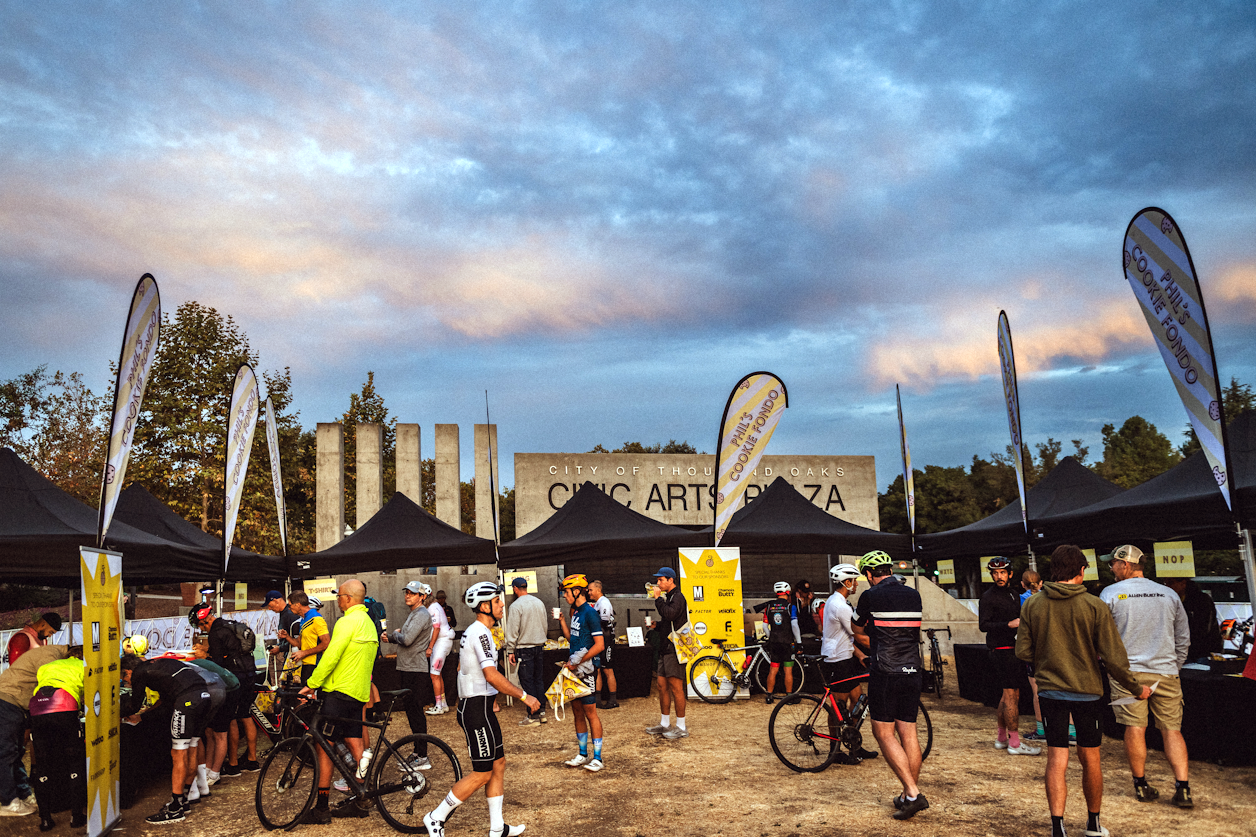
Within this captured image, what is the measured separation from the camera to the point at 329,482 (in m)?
19.7

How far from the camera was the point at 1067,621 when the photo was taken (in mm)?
4707

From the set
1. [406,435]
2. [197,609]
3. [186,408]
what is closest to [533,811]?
[197,609]

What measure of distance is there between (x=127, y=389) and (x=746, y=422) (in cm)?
749

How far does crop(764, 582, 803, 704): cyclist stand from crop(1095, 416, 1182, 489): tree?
28049mm

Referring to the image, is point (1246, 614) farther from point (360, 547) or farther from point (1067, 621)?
point (360, 547)

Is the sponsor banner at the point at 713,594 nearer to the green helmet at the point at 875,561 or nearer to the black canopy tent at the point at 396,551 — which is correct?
the black canopy tent at the point at 396,551

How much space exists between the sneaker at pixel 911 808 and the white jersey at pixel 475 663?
2816 mm

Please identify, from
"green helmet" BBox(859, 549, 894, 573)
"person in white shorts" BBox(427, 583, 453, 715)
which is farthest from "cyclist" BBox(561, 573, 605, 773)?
"green helmet" BBox(859, 549, 894, 573)

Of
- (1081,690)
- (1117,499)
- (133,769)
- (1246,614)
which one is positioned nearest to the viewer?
(1081,690)

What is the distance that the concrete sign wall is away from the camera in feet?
69.3

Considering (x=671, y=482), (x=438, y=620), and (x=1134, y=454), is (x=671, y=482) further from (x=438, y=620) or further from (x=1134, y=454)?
(x=1134, y=454)

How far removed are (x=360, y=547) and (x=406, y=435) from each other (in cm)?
866

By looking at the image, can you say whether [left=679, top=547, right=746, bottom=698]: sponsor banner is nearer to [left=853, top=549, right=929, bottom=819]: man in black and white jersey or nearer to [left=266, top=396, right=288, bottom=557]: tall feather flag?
[left=853, top=549, right=929, bottom=819]: man in black and white jersey

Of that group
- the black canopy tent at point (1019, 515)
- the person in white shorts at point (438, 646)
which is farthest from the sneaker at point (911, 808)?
the black canopy tent at point (1019, 515)
